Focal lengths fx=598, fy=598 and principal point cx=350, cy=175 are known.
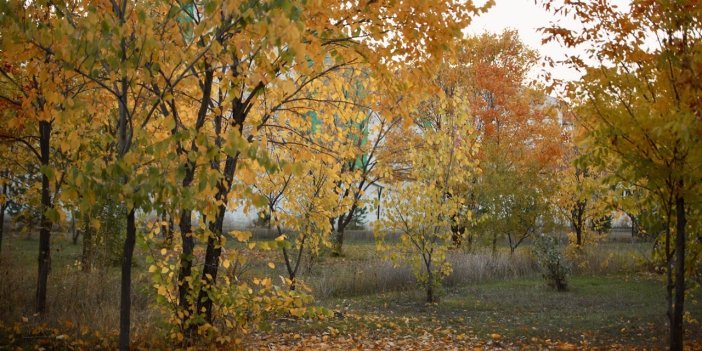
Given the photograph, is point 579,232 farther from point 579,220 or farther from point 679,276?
point 679,276

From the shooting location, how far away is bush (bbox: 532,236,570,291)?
12.6 metres

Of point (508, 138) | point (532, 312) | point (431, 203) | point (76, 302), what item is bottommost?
point (532, 312)

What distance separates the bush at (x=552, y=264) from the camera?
1255 centimetres

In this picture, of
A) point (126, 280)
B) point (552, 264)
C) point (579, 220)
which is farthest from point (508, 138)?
point (126, 280)

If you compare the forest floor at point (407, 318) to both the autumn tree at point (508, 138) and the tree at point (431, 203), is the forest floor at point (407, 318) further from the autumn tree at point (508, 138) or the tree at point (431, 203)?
the autumn tree at point (508, 138)

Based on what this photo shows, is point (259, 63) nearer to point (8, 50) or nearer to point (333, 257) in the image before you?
point (8, 50)

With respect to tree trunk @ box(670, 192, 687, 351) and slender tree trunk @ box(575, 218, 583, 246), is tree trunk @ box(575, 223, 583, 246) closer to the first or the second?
slender tree trunk @ box(575, 218, 583, 246)

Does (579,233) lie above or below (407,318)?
above

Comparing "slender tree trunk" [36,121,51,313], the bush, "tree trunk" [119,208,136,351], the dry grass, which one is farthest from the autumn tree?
"tree trunk" [119,208,136,351]

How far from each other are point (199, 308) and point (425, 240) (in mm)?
6186

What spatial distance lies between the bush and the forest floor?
30cm

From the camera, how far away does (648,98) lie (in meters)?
5.82

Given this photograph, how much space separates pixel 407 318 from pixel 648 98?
4.97 meters

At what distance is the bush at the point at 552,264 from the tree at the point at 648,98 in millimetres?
6439
